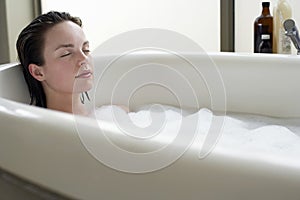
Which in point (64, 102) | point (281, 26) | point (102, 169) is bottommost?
point (64, 102)

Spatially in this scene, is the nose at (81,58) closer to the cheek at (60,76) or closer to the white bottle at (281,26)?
the cheek at (60,76)

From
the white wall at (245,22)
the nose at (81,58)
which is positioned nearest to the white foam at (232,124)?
the nose at (81,58)

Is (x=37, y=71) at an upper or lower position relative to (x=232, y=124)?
upper

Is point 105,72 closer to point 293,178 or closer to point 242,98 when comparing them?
point 242,98

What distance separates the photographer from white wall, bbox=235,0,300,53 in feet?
6.69

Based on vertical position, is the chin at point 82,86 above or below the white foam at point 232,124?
above

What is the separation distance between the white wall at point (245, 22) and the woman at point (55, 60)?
0.89 m

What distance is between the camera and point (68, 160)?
24.0 inches

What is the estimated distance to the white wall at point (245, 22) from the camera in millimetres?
2040

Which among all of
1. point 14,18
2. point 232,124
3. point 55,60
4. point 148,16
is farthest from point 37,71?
point 14,18

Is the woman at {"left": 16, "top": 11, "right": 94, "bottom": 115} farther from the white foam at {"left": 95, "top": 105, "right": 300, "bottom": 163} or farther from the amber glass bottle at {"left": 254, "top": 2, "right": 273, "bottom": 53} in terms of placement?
the amber glass bottle at {"left": 254, "top": 2, "right": 273, "bottom": 53}

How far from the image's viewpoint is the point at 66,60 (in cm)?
140

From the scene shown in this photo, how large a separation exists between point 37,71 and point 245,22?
1067mm

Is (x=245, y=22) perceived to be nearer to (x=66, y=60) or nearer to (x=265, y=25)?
(x=265, y=25)
